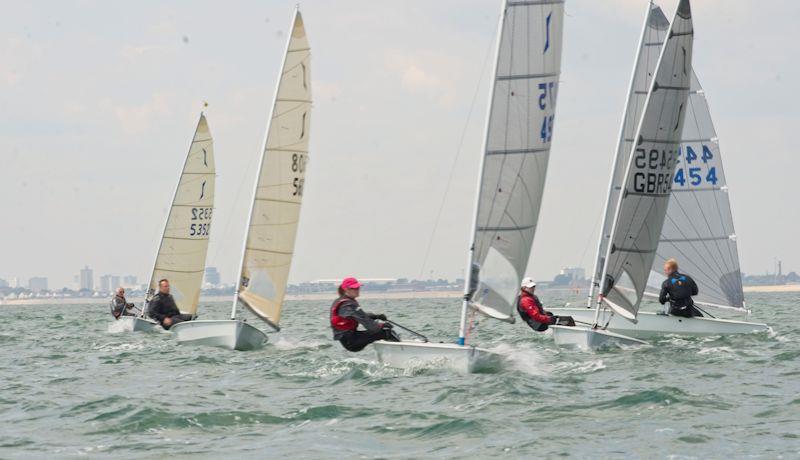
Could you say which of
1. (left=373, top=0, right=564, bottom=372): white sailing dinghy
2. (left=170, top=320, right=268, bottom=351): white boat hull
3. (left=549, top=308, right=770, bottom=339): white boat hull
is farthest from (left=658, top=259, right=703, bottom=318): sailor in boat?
(left=170, top=320, right=268, bottom=351): white boat hull

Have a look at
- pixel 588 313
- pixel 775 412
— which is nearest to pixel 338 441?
pixel 775 412

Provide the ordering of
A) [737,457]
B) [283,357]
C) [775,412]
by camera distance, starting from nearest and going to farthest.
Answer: [737,457] < [775,412] < [283,357]

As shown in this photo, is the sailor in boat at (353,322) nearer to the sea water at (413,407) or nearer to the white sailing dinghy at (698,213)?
the sea water at (413,407)

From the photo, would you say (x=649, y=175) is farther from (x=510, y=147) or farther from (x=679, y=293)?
(x=510, y=147)

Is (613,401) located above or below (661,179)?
below

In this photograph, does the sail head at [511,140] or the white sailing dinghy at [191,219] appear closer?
the sail head at [511,140]

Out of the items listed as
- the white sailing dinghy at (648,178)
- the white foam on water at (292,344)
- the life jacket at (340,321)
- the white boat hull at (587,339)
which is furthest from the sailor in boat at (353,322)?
the white sailing dinghy at (648,178)

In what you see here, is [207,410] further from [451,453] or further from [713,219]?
[713,219]

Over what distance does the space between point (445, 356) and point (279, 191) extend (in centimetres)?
890

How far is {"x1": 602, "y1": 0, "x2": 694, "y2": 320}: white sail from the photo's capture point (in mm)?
20156

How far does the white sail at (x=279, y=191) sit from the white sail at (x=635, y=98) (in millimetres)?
6617

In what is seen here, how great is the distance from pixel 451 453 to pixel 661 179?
36.2 ft

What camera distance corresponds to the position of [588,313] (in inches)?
887

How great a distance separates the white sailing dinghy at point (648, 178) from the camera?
794 inches
